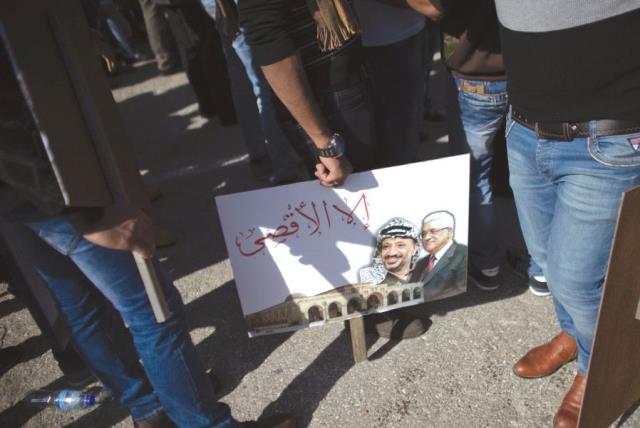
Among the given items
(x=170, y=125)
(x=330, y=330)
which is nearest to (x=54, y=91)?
(x=330, y=330)

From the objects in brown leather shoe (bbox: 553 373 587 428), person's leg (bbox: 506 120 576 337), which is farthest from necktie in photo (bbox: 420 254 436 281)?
brown leather shoe (bbox: 553 373 587 428)

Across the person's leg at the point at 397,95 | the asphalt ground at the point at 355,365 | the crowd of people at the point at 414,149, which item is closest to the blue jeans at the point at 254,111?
the asphalt ground at the point at 355,365

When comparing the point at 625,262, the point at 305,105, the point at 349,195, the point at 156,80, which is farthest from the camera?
the point at 156,80

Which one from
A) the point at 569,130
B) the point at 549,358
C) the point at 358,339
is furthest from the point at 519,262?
the point at 569,130

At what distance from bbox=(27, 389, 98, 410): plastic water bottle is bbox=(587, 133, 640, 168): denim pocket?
195 centimetres

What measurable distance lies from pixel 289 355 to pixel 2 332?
4.76 ft

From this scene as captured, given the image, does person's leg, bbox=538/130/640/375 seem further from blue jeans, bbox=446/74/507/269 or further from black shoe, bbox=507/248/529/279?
black shoe, bbox=507/248/529/279

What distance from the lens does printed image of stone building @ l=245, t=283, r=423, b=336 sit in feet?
6.46

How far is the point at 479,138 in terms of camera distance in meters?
2.05

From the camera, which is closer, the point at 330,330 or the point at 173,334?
the point at 173,334

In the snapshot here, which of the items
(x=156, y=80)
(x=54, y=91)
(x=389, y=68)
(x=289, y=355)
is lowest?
(x=289, y=355)

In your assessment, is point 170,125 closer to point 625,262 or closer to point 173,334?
point 173,334

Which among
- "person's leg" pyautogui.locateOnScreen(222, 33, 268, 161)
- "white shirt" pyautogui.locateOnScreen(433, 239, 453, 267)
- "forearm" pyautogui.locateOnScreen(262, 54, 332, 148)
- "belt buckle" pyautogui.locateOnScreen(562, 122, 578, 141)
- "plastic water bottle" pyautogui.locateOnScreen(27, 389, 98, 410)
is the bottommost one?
"plastic water bottle" pyautogui.locateOnScreen(27, 389, 98, 410)

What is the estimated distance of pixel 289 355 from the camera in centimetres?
222
